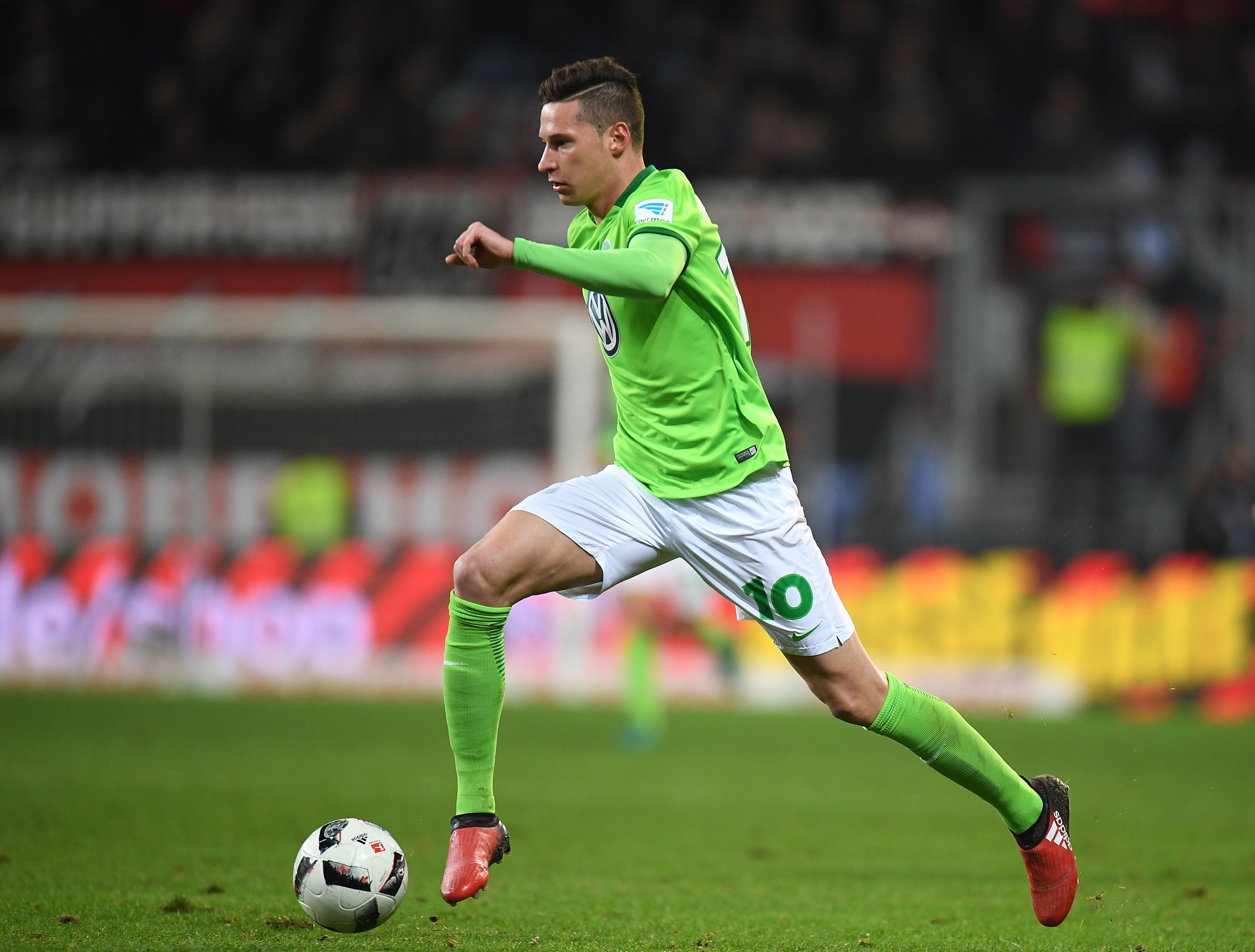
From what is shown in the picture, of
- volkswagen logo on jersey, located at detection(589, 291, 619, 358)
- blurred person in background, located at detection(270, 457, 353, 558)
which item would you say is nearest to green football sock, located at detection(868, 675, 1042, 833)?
volkswagen logo on jersey, located at detection(589, 291, 619, 358)

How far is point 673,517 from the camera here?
13.1 feet

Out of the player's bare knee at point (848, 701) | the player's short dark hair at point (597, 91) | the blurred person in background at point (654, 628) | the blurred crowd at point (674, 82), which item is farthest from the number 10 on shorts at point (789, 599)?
the blurred crowd at point (674, 82)

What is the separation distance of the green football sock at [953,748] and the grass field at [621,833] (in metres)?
0.36

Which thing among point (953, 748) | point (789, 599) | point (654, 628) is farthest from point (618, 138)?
point (654, 628)

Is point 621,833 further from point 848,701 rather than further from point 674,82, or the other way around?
point 674,82

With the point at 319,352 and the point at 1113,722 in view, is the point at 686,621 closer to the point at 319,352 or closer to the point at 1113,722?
the point at 1113,722

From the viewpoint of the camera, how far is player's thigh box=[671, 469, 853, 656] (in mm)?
3936

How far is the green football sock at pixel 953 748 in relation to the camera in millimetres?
4027

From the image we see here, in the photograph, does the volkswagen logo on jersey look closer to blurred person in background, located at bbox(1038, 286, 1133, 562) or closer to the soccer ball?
the soccer ball

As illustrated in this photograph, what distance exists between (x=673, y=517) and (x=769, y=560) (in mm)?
283

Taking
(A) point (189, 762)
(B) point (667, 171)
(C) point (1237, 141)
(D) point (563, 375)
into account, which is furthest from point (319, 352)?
(C) point (1237, 141)

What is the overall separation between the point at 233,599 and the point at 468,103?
7.08 meters

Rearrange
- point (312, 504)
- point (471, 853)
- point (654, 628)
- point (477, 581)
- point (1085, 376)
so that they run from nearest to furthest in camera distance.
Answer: point (471, 853)
point (477, 581)
point (654, 628)
point (312, 504)
point (1085, 376)

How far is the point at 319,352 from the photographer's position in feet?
41.4
